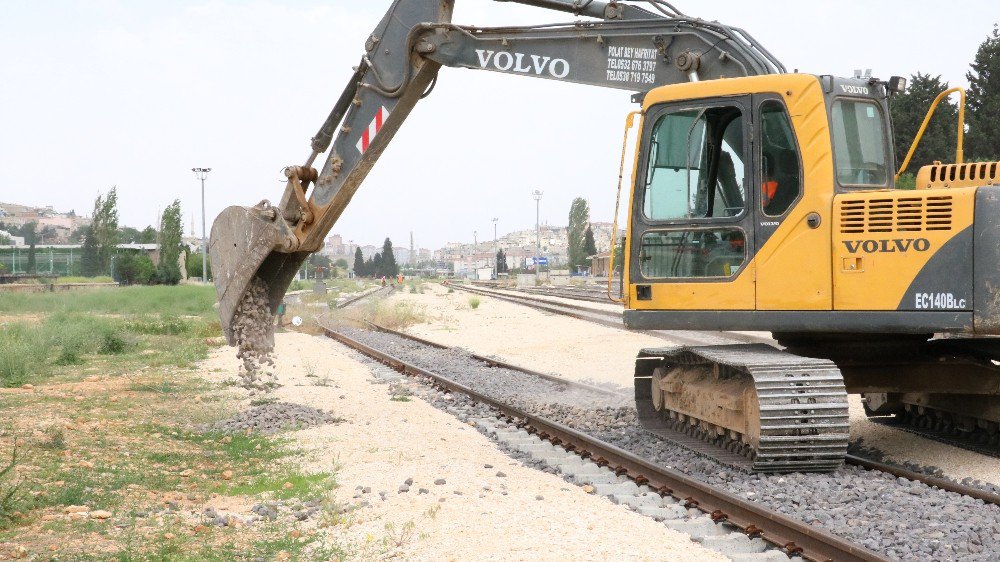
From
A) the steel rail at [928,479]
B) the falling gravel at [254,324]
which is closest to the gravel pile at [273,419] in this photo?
the falling gravel at [254,324]

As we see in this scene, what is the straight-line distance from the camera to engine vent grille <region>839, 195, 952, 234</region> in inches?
300

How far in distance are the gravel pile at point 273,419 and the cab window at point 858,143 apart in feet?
21.0

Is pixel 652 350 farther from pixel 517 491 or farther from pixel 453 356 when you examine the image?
pixel 453 356

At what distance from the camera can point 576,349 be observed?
22.4m

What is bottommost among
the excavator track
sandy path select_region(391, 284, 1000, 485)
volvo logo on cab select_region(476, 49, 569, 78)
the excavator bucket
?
sandy path select_region(391, 284, 1000, 485)

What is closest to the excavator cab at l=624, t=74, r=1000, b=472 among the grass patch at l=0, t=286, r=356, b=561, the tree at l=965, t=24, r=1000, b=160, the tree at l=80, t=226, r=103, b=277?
the grass patch at l=0, t=286, r=356, b=561

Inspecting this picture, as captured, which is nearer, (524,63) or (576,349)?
(524,63)

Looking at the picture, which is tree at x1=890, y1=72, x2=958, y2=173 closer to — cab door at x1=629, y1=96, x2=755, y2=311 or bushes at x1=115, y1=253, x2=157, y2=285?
cab door at x1=629, y1=96, x2=755, y2=311

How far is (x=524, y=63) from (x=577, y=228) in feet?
393

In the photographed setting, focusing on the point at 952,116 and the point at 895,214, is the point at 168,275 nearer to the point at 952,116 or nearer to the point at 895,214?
the point at 952,116

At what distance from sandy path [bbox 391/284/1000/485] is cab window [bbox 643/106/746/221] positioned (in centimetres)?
292

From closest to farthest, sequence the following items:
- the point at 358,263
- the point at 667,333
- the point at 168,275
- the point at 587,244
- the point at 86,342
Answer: the point at 86,342 < the point at 667,333 < the point at 168,275 < the point at 587,244 < the point at 358,263

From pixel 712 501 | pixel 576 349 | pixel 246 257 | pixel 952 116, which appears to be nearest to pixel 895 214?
pixel 712 501

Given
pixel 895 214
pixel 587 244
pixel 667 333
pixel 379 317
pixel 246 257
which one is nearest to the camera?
pixel 895 214
